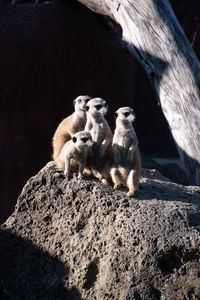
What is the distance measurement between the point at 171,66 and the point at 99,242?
2853 mm

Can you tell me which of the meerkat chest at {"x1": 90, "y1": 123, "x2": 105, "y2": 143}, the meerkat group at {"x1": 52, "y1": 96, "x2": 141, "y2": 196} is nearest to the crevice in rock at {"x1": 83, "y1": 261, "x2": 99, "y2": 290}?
the meerkat group at {"x1": 52, "y1": 96, "x2": 141, "y2": 196}

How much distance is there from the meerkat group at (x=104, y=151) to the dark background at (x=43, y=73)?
2.45 m

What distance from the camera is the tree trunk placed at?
6969 mm

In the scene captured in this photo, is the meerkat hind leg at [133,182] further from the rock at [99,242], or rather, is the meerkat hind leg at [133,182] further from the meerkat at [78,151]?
the meerkat at [78,151]

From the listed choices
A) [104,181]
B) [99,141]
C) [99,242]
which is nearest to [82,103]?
[99,141]

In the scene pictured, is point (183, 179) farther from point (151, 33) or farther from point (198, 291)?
point (198, 291)

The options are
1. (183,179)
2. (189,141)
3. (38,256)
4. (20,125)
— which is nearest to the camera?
(38,256)

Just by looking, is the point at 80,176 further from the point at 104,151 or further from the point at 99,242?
the point at 99,242

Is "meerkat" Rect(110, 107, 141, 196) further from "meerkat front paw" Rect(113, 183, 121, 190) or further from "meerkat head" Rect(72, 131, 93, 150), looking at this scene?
"meerkat head" Rect(72, 131, 93, 150)

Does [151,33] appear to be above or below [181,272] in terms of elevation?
above

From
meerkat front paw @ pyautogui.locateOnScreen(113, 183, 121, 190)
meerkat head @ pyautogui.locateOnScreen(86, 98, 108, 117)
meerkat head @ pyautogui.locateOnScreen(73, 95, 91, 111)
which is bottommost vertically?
meerkat front paw @ pyautogui.locateOnScreen(113, 183, 121, 190)

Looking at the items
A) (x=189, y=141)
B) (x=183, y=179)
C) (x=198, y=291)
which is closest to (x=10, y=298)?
(x=198, y=291)

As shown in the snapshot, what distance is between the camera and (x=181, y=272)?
475cm

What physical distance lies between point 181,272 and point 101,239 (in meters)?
0.76
